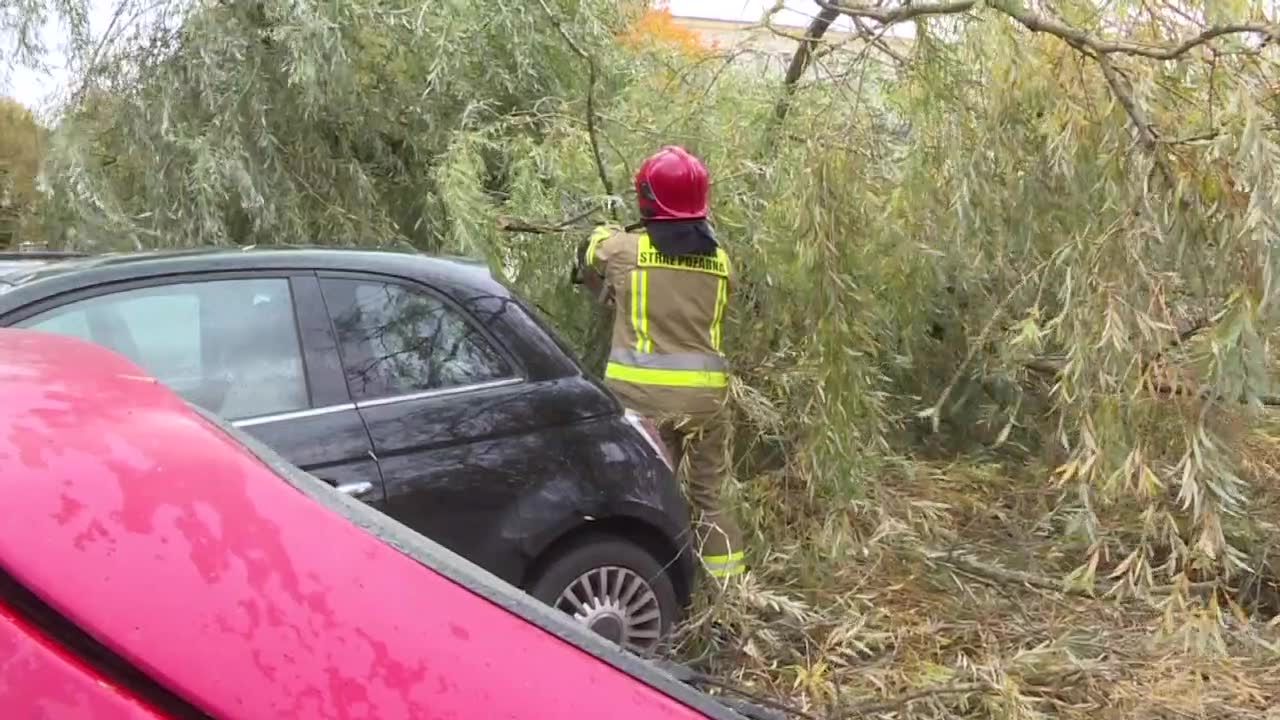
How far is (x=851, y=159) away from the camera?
416 cm

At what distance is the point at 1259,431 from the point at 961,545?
5.01 feet

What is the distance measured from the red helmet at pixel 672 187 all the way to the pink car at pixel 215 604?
115 inches

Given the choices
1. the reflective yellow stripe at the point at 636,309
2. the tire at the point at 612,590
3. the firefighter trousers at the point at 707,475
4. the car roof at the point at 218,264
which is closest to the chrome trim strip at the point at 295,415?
the car roof at the point at 218,264

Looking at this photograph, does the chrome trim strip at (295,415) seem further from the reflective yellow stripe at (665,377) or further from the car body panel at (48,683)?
the car body panel at (48,683)

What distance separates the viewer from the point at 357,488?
2.89 metres

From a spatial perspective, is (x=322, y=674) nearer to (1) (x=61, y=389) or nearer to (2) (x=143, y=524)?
(2) (x=143, y=524)

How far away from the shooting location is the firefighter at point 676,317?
400cm

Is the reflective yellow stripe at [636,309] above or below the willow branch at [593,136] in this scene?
below

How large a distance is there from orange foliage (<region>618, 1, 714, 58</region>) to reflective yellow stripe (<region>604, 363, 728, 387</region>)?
2.20 m

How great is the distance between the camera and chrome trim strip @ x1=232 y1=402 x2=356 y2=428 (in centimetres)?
278

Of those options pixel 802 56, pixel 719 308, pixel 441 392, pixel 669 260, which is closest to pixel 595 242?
pixel 669 260

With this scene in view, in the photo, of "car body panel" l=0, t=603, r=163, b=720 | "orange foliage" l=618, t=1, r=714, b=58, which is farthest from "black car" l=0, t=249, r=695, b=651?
"orange foliage" l=618, t=1, r=714, b=58

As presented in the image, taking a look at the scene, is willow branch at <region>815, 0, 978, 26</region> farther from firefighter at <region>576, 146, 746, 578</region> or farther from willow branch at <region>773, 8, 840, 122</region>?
firefighter at <region>576, 146, 746, 578</region>

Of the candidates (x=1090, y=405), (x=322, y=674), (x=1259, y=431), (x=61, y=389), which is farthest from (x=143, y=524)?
(x=1259, y=431)
